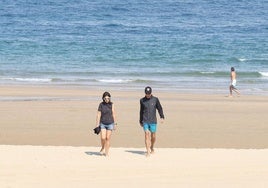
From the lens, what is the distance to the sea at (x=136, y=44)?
33.8 m

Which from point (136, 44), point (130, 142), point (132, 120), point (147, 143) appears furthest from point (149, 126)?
point (136, 44)

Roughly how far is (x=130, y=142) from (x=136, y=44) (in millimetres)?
33577

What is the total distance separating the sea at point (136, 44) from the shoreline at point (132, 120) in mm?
3911

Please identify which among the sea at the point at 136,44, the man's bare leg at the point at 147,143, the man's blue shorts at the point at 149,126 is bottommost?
the man's bare leg at the point at 147,143

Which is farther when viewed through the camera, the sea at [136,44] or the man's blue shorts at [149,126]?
the sea at [136,44]

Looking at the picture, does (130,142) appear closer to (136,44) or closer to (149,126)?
(149,126)

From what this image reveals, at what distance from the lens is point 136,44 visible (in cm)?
5112

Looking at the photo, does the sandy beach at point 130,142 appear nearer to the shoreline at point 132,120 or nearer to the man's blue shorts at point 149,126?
the shoreline at point 132,120

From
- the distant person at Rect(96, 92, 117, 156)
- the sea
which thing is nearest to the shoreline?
the distant person at Rect(96, 92, 117, 156)

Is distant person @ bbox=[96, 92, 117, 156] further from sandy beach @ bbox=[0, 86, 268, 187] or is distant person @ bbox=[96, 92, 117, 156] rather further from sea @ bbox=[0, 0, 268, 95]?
sea @ bbox=[0, 0, 268, 95]

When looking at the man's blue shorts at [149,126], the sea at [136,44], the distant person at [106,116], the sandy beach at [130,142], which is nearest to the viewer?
the sandy beach at [130,142]

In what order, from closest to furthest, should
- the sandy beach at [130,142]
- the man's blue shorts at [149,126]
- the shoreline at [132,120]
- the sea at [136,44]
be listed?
the sandy beach at [130,142] → the man's blue shorts at [149,126] → the shoreline at [132,120] → the sea at [136,44]

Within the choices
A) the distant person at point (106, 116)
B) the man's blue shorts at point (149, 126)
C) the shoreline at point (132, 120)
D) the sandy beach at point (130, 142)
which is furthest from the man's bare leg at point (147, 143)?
the shoreline at point (132, 120)

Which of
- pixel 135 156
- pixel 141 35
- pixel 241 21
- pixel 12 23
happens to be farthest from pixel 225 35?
pixel 135 156
